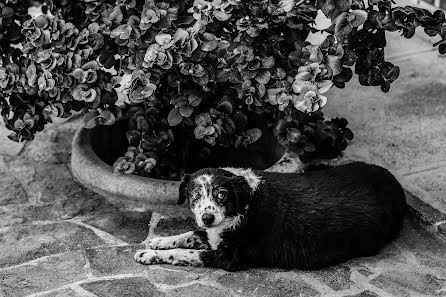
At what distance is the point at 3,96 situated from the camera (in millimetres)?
6680

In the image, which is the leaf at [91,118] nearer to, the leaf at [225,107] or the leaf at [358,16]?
the leaf at [225,107]

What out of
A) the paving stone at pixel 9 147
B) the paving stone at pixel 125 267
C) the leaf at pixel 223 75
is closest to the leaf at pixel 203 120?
the leaf at pixel 223 75

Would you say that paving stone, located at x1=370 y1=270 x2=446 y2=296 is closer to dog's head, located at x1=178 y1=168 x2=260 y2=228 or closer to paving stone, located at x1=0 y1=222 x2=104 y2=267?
dog's head, located at x1=178 y1=168 x2=260 y2=228

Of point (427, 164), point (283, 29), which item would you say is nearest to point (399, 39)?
point (427, 164)

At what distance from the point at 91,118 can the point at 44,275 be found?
125cm

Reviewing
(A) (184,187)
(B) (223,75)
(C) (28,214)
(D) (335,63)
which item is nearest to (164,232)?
(A) (184,187)

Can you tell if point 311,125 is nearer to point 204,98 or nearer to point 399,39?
point 204,98

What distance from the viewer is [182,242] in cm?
603

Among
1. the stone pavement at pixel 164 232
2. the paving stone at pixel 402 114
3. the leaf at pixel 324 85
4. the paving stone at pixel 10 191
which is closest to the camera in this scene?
the stone pavement at pixel 164 232

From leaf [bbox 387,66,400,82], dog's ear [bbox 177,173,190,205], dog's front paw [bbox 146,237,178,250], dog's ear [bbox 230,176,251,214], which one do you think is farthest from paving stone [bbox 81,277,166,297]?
leaf [bbox 387,66,400,82]

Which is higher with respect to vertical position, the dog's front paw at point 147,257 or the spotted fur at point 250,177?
the spotted fur at point 250,177

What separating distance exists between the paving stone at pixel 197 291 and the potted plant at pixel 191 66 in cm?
113

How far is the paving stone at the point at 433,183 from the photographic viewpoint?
6523 millimetres

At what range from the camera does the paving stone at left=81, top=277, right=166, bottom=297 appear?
5434 millimetres
